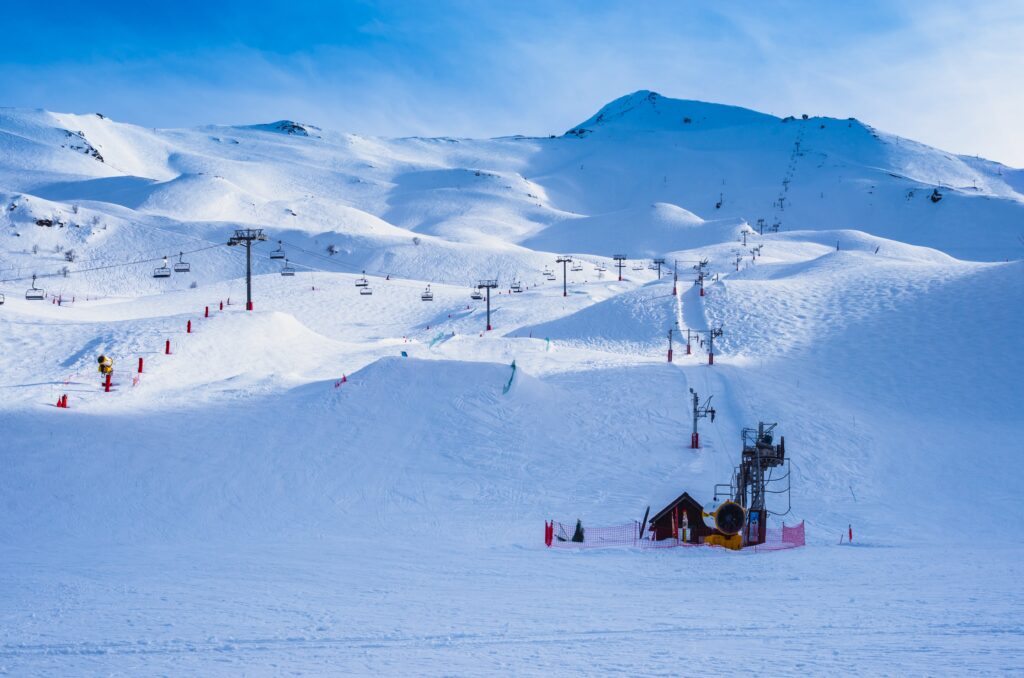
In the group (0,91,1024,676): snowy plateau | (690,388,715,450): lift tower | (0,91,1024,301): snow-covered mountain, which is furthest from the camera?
(0,91,1024,301): snow-covered mountain

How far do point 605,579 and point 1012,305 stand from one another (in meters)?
38.2

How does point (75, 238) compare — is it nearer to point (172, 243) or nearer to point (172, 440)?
point (172, 243)

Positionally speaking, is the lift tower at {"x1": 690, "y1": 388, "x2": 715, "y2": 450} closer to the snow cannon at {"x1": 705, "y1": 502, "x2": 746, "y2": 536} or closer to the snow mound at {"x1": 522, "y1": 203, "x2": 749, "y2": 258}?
the snow cannon at {"x1": 705, "y1": 502, "x2": 746, "y2": 536}

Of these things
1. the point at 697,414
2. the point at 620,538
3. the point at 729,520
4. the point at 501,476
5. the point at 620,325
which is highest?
the point at 620,325

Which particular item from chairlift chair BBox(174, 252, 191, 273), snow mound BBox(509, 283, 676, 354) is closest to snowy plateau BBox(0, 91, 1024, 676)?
snow mound BBox(509, 283, 676, 354)

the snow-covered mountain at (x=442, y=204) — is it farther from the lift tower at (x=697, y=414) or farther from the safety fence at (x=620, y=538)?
the safety fence at (x=620, y=538)

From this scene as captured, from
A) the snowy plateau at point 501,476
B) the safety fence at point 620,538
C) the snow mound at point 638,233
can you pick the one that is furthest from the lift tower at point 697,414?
the snow mound at point 638,233

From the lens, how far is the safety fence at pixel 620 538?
19.2m

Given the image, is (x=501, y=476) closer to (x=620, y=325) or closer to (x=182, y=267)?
(x=620, y=325)

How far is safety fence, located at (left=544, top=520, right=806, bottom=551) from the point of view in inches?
756

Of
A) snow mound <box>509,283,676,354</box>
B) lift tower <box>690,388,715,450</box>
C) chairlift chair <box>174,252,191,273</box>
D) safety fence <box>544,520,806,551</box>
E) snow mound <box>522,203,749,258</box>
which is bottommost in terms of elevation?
safety fence <box>544,520,806,551</box>

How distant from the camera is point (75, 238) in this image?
87938mm

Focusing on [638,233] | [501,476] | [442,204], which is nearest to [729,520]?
[501,476]

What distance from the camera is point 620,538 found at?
2017 centimetres
